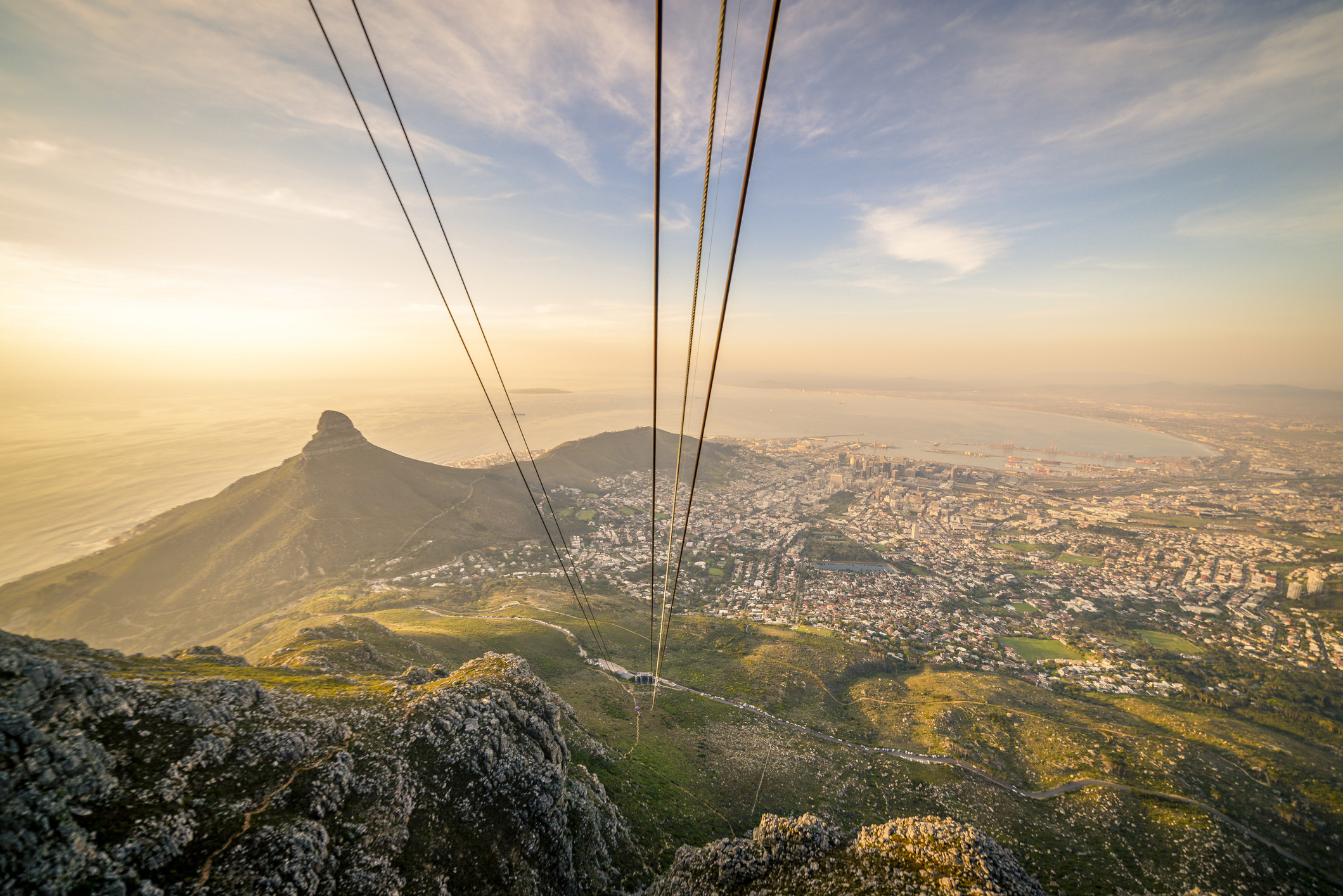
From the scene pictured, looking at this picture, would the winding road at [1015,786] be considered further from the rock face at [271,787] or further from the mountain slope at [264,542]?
the mountain slope at [264,542]

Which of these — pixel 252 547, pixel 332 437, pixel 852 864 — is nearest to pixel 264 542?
pixel 252 547

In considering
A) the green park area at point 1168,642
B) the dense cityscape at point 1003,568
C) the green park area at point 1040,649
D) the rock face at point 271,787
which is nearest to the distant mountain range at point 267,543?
the dense cityscape at point 1003,568

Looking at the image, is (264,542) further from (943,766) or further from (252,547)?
(943,766)

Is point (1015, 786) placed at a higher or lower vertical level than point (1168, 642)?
higher

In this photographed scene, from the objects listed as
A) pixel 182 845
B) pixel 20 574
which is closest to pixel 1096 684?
pixel 182 845

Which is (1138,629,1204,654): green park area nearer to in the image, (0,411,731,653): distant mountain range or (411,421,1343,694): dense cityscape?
(411,421,1343,694): dense cityscape

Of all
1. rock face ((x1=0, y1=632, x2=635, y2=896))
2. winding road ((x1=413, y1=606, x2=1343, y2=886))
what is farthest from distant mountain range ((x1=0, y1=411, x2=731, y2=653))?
rock face ((x1=0, y1=632, x2=635, y2=896))

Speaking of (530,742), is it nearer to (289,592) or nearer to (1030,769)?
(1030,769)
